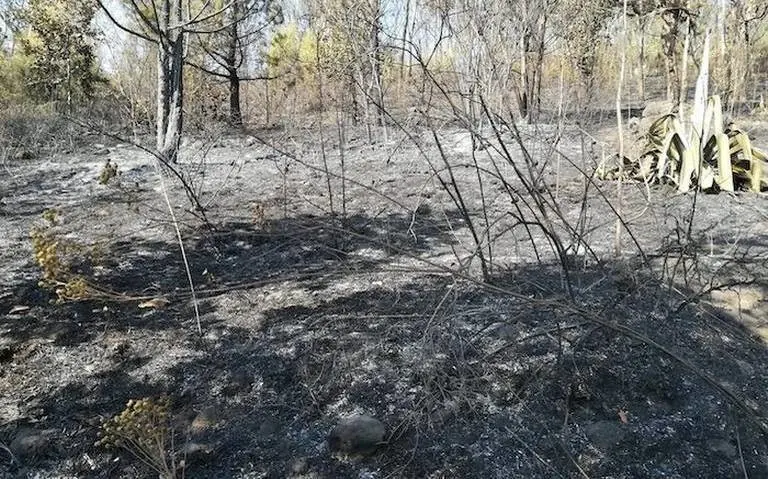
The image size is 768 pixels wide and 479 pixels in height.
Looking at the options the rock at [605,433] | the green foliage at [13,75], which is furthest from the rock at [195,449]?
the green foliage at [13,75]

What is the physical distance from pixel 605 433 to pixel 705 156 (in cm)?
316

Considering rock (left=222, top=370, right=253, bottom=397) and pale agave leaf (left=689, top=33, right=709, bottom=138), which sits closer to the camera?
rock (left=222, top=370, right=253, bottom=397)

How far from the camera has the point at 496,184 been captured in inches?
180

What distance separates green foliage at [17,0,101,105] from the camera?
33.9 feet

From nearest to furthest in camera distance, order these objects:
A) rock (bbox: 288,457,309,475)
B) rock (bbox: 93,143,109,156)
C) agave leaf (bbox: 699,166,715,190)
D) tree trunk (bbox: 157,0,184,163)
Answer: rock (bbox: 288,457,309,475) → agave leaf (bbox: 699,166,715,190) → tree trunk (bbox: 157,0,184,163) → rock (bbox: 93,143,109,156)

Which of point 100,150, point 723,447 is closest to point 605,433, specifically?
point 723,447

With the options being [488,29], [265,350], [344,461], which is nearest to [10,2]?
[488,29]

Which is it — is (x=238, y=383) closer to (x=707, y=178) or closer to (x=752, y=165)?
(x=707, y=178)

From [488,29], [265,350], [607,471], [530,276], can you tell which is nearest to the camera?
[607,471]

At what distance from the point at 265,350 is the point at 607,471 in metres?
1.33

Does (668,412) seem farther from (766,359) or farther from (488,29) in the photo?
(488,29)

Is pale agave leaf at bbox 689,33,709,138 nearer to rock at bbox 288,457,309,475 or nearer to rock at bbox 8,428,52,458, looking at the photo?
rock at bbox 288,457,309,475

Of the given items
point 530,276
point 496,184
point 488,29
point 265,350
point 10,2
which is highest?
point 10,2

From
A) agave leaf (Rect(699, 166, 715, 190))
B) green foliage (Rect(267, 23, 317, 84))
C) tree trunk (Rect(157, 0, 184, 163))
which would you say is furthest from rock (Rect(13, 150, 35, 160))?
agave leaf (Rect(699, 166, 715, 190))
